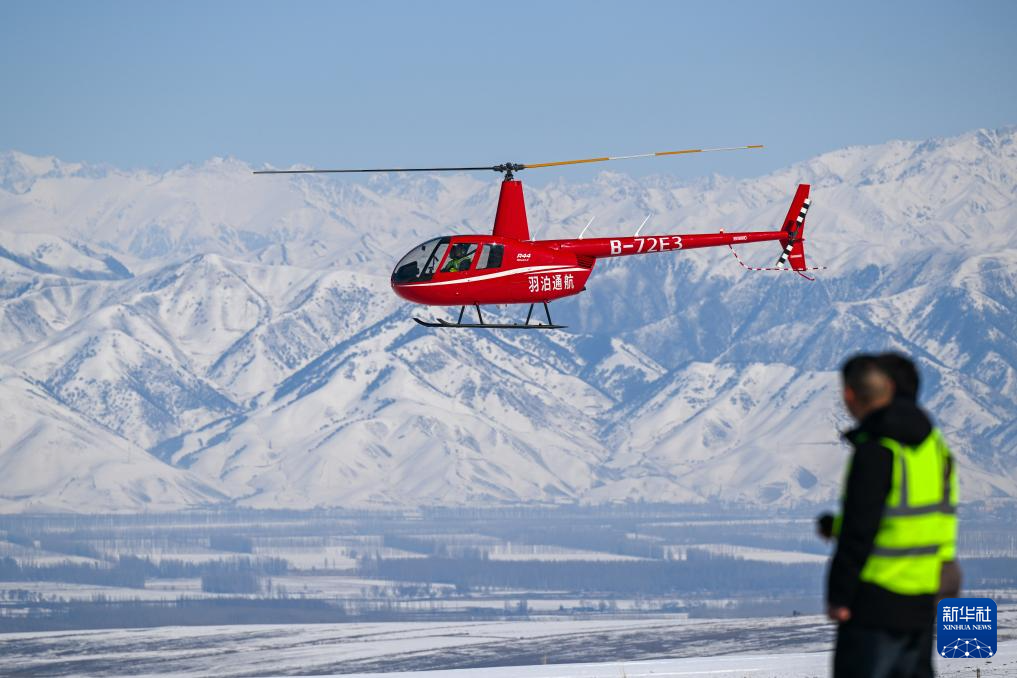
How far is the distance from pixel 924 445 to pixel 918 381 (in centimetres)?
78

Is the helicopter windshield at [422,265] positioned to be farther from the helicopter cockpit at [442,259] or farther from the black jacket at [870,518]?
the black jacket at [870,518]

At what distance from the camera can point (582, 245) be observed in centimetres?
6150

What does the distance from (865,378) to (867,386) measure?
0.08 metres

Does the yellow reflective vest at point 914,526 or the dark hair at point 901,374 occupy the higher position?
the dark hair at point 901,374

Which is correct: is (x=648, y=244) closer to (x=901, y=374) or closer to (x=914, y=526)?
(x=901, y=374)

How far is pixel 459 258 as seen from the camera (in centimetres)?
5716

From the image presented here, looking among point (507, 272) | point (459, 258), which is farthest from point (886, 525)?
point (507, 272)

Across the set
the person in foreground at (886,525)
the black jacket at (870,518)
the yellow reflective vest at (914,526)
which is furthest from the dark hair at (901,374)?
the yellow reflective vest at (914,526)

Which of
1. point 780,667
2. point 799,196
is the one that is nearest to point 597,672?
point 780,667

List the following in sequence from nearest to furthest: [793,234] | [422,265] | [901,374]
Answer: [901,374] → [422,265] → [793,234]

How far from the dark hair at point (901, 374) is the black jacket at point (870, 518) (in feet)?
0.72

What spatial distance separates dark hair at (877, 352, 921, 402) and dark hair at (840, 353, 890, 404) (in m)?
0.08

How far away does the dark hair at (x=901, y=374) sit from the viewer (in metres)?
12.3

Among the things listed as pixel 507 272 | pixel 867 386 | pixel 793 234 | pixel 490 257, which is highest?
pixel 793 234
